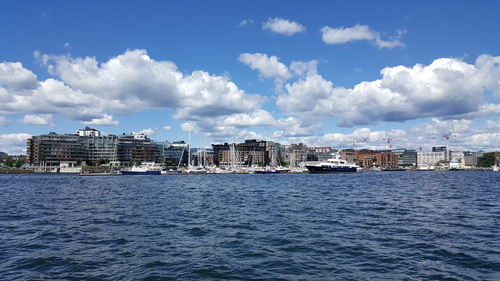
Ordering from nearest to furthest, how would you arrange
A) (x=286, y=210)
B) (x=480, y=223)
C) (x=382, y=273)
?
(x=382, y=273) → (x=480, y=223) → (x=286, y=210)

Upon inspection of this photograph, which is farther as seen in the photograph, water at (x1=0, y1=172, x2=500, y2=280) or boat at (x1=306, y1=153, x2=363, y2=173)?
boat at (x1=306, y1=153, x2=363, y2=173)

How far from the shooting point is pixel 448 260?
57.1 feet

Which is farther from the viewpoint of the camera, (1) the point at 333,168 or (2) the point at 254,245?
(1) the point at 333,168

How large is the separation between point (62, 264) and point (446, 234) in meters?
22.2

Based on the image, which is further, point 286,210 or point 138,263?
point 286,210

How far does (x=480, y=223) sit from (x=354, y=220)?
916 cm

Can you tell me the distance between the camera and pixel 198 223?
28.5 metres

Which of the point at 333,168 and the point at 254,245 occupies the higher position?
the point at 333,168

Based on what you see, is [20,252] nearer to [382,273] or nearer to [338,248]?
[338,248]

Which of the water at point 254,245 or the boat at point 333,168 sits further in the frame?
the boat at point 333,168

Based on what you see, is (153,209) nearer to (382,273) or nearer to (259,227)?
(259,227)

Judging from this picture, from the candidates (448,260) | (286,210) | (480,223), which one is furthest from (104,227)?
(480,223)

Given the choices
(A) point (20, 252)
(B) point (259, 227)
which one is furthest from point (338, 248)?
(A) point (20, 252)

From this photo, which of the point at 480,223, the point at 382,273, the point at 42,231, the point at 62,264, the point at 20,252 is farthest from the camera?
the point at 480,223
